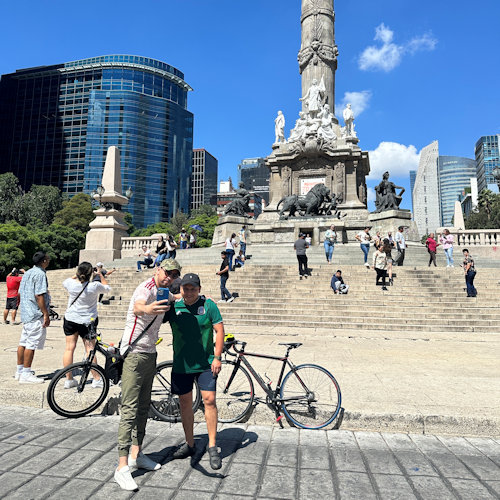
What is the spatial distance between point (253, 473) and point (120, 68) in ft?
346

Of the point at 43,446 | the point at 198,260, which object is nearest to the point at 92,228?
the point at 198,260

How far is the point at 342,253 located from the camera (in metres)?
19.7

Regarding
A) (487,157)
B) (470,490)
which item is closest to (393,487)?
(470,490)

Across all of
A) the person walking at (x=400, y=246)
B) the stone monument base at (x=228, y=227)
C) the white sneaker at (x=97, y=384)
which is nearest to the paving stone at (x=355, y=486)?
the white sneaker at (x=97, y=384)

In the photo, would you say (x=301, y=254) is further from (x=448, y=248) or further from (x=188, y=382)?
(x=188, y=382)

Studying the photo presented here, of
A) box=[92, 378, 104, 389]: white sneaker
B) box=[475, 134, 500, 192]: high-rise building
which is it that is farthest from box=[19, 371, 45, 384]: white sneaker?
box=[475, 134, 500, 192]: high-rise building

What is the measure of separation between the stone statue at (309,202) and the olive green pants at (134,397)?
21596 mm

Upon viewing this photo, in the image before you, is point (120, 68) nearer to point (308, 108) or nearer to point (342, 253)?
point (308, 108)

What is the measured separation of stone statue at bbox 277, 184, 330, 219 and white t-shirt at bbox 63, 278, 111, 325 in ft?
65.5

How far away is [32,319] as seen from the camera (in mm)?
5320

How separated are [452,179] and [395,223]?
19763 centimetres

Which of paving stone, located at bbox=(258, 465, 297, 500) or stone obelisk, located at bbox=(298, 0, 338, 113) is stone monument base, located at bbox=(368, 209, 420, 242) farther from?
paving stone, located at bbox=(258, 465, 297, 500)

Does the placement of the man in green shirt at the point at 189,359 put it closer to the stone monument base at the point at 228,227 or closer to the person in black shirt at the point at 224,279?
the person in black shirt at the point at 224,279

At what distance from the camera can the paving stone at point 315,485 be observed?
2.70 metres
